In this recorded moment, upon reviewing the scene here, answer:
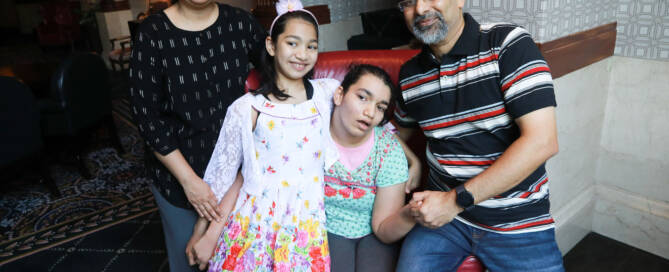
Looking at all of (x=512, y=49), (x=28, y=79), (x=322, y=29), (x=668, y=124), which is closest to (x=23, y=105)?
(x=28, y=79)

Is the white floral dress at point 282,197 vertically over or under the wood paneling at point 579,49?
under

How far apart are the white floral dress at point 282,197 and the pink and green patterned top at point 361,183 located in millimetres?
64

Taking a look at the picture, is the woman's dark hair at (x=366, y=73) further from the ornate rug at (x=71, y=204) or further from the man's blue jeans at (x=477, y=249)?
the ornate rug at (x=71, y=204)

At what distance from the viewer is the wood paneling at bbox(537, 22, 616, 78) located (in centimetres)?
188

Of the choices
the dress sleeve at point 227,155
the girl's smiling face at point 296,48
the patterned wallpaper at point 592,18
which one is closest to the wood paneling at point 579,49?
the patterned wallpaper at point 592,18

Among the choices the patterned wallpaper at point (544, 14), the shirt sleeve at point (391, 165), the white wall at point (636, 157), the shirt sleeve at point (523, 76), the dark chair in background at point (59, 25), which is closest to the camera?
the shirt sleeve at point (523, 76)

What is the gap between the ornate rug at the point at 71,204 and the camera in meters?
2.99

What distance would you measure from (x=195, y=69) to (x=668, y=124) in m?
2.18

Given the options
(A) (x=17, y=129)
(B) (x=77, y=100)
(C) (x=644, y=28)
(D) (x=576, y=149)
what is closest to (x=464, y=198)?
(D) (x=576, y=149)

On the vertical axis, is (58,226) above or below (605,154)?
below

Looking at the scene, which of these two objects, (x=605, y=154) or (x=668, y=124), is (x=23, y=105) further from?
(x=668, y=124)

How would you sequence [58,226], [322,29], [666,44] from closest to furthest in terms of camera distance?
[666,44] < [58,226] < [322,29]

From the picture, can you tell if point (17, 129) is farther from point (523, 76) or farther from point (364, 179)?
point (523, 76)

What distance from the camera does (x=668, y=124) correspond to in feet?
7.30
